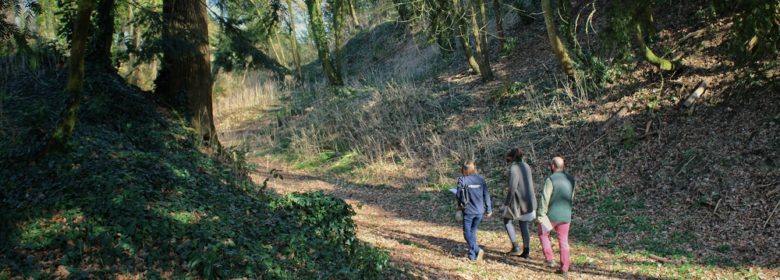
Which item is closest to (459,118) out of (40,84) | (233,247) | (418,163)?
(418,163)

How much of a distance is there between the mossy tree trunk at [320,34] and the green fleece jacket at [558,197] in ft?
56.1

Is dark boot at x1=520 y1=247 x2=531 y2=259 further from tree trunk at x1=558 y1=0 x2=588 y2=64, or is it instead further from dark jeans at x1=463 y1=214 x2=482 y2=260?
tree trunk at x1=558 y1=0 x2=588 y2=64

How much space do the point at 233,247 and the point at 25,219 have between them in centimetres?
213

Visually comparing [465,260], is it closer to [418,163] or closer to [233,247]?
[233,247]

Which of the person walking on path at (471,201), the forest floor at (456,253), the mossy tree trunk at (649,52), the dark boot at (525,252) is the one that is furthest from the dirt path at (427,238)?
the mossy tree trunk at (649,52)

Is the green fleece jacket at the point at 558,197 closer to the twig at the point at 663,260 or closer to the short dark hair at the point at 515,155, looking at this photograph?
the short dark hair at the point at 515,155

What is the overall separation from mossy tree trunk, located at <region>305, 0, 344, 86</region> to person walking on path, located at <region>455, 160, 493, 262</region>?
16173 mm

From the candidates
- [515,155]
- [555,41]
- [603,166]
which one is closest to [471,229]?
[515,155]

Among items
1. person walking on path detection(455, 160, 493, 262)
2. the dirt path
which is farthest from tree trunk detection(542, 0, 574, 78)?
person walking on path detection(455, 160, 493, 262)

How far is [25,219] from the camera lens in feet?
19.6

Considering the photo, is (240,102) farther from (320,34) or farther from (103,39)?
(103,39)

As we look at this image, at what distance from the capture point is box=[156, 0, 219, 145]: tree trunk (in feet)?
33.8

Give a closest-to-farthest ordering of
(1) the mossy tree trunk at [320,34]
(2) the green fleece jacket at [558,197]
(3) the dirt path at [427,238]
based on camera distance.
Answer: (2) the green fleece jacket at [558,197] < (3) the dirt path at [427,238] < (1) the mossy tree trunk at [320,34]

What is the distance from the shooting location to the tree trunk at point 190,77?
10.3m
